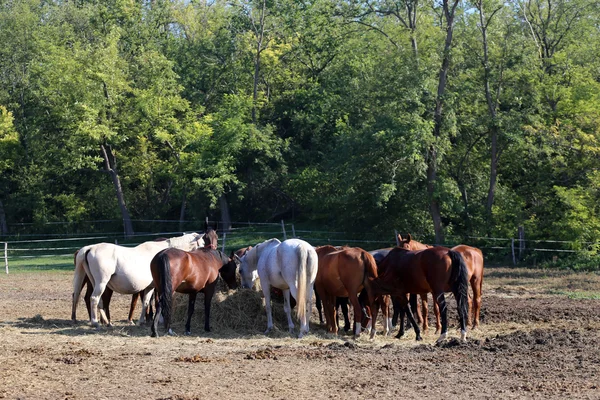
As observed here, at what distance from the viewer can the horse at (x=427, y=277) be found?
38.4 ft

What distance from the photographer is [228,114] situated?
119ft

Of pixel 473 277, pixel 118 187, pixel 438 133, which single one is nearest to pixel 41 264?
pixel 118 187

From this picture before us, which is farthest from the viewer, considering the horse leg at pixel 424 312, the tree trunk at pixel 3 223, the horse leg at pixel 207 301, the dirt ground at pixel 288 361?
the tree trunk at pixel 3 223

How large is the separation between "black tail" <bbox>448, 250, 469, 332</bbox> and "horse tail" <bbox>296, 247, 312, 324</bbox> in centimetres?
239

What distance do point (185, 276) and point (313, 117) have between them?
24.5 meters

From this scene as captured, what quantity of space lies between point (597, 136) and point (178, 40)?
97.5 feet

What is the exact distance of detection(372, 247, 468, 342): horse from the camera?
11.7 metres

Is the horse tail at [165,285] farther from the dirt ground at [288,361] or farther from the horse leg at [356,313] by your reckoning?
the horse leg at [356,313]

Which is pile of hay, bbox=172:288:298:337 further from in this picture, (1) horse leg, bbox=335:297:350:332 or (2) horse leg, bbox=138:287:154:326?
(1) horse leg, bbox=335:297:350:332

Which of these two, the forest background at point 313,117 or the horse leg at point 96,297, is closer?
the horse leg at point 96,297

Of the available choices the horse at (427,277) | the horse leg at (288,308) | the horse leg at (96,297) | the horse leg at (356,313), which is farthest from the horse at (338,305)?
the horse leg at (96,297)

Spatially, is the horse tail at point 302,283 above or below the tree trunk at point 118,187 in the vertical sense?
below

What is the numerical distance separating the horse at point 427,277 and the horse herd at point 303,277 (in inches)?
0.6

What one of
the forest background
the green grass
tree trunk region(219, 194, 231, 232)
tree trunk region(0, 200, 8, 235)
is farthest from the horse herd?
tree trunk region(0, 200, 8, 235)
